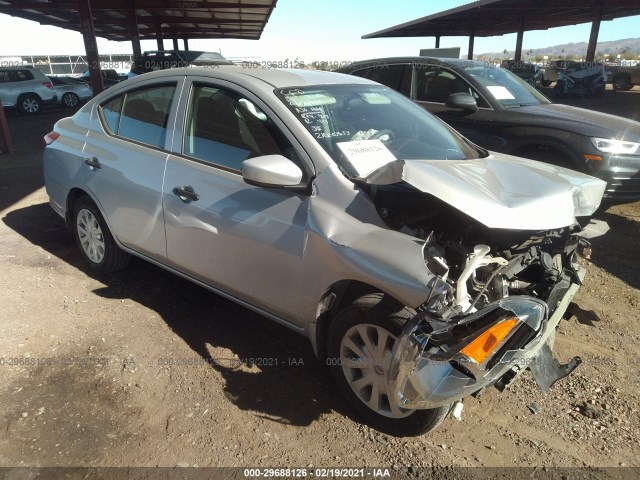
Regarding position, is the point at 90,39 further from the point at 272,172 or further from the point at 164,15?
A: the point at 272,172

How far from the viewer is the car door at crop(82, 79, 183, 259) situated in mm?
3309

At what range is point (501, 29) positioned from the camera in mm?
38656

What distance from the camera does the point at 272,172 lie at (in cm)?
246

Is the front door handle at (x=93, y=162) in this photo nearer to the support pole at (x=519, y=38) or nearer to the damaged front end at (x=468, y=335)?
the damaged front end at (x=468, y=335)

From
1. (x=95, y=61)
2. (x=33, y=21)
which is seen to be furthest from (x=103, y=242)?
(x=33, y=21)

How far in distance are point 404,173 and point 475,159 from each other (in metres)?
1.07

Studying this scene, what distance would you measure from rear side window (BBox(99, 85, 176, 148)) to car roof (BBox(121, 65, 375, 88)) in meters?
0.15

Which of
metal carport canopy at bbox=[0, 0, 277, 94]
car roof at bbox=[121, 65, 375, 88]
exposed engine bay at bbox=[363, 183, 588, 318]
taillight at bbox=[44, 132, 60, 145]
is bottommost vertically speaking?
exposed engine bay at bbox=[363, 183, 588, 318]

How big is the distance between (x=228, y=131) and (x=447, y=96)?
3.78 m

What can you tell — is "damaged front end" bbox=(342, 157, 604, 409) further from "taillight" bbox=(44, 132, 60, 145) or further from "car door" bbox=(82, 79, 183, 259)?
"taillight" bbox=(44, 132, 60, 145)

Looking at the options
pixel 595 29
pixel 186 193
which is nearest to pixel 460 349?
pixel 186 193

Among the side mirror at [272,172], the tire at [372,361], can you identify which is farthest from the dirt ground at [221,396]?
the side mirror at [272,172]

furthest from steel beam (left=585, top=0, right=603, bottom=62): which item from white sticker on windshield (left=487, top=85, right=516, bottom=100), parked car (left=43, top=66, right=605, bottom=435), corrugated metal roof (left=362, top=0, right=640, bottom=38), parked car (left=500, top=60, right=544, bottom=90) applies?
parked car (left=43, top=66, right=605, bottom=435)

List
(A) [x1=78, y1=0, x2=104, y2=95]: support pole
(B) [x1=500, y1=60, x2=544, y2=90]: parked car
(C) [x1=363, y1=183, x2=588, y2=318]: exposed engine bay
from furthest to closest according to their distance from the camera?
(B) [x1=500, y1=60, x2=544, y2=90]: parked car → (A) [x1=78, y1=0, x2=104, y2=95]: support pole → (C) [x1=363, y1=183, x2=588, y2=318]: exposed engine bay
